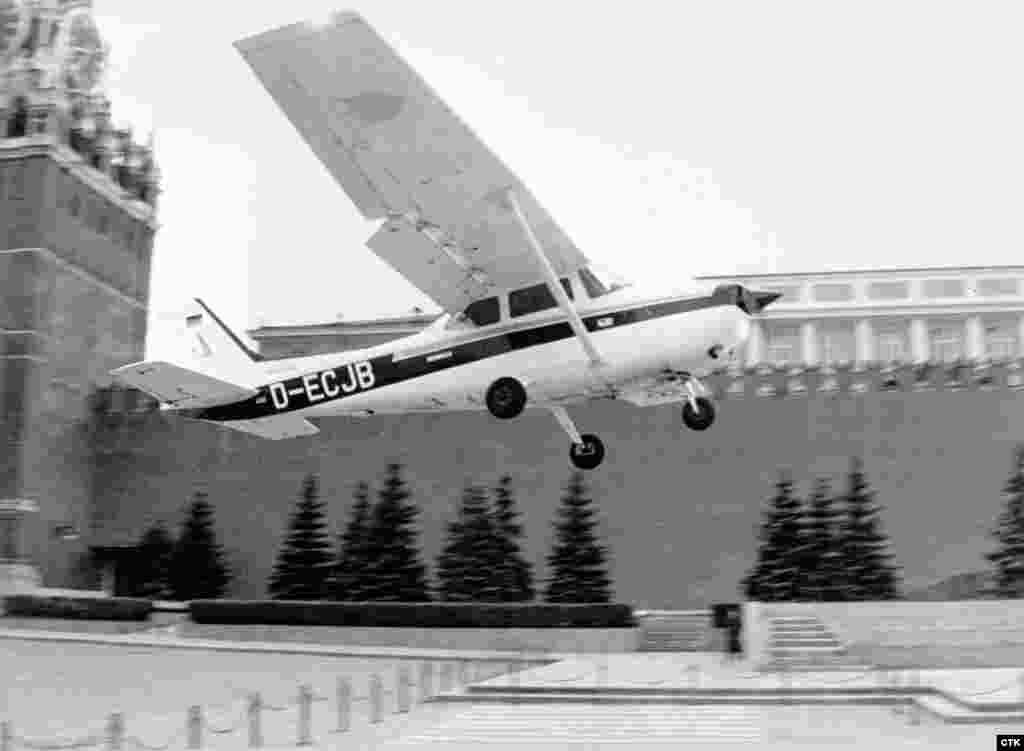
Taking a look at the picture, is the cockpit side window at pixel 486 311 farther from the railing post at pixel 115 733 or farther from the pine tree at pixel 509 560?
the pine tree at pixel 509 560

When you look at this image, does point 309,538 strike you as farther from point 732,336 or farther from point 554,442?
point 732,336

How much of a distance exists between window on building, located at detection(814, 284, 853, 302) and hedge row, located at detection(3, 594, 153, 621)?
5186 cm

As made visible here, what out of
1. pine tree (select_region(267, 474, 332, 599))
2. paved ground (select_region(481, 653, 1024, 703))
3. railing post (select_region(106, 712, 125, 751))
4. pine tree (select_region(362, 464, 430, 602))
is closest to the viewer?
railing post (select_region(106, 712, 125, 751))

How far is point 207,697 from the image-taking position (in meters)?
21.0

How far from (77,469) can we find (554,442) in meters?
17.3

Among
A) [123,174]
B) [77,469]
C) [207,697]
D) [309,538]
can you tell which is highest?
[123,174]

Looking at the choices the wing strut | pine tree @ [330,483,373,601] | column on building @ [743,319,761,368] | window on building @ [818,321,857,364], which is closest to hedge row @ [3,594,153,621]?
pine tree @ [330,483,373,601]

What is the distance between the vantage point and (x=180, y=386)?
56.1ft

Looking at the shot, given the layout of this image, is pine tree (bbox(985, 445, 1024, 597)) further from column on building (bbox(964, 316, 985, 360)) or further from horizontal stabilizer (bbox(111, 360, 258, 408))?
column on building (bbox(964, 316, 985, 360))

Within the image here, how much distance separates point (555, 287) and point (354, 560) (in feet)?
76.5

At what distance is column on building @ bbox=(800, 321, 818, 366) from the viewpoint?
3029 inches

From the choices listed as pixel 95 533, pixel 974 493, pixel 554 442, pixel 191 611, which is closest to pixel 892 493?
pixel 974 493

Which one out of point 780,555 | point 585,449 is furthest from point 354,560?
point 585,449

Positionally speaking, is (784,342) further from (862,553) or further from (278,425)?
(278,425)
